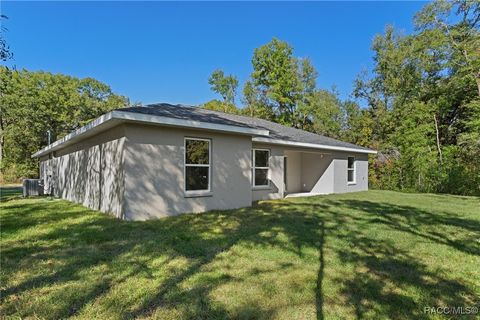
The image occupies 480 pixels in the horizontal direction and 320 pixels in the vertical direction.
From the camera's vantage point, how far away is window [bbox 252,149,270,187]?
36.3ft

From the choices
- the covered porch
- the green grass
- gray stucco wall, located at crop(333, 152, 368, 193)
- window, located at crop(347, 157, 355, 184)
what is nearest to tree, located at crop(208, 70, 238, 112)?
the covered porch

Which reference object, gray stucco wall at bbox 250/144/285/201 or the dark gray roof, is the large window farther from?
gray stucco wall at bbox 250/144/285/201

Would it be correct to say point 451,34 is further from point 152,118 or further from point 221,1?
point 152,118

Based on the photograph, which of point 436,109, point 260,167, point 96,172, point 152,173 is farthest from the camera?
point 436,109

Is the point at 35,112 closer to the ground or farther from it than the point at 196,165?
farther from it

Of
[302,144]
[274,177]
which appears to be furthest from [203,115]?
[302,144]

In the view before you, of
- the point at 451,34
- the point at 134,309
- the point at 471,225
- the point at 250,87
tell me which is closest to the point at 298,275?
the point at 134,309

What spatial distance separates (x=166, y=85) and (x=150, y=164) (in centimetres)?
1969

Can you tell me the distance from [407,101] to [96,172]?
23.9m

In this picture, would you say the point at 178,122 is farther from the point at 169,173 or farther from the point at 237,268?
the point at 237,268

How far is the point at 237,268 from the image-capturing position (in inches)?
149

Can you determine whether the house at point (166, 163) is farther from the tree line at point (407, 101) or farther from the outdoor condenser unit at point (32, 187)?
the tree line at point (407, 101)

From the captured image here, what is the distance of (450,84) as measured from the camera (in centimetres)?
1841

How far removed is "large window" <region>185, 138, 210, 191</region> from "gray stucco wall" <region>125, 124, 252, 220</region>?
161mm
